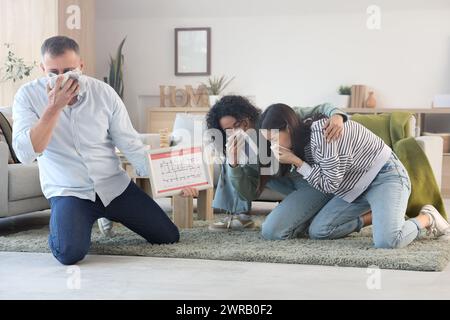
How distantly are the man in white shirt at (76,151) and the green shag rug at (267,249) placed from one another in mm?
153

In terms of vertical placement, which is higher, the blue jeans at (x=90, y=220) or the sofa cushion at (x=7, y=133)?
the sofa cushion at (x=7, y=133)

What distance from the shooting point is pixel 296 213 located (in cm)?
341

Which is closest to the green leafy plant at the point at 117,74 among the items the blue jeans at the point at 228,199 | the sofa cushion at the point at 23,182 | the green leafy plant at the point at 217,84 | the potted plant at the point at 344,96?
the green leafy plant at the point at 217,84

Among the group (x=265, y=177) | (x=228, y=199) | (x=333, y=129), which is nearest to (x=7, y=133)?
(x=228, y=199)

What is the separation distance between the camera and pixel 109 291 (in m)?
2.39

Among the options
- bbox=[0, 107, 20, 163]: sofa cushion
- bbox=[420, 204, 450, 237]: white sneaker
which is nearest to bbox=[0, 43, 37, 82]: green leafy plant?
bbox=[0, 107, 20, 163]: sofa cushion

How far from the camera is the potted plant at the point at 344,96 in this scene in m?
6.88

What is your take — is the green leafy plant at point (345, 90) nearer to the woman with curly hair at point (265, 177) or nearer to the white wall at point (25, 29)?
the white wall at point (25, 29)

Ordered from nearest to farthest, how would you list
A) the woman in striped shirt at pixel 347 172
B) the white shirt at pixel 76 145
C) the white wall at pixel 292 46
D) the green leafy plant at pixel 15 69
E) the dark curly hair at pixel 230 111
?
the white shirt at pixel 76 145
the woman in striped shirt at pixel 347 172
the dark curly hair at pixel 230 111
the green leafy plant at pixel 15 69
the white wall at pixel 292 46

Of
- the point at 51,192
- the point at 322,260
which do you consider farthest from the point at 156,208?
the point at 322,260

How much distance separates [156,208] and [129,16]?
15.7ft

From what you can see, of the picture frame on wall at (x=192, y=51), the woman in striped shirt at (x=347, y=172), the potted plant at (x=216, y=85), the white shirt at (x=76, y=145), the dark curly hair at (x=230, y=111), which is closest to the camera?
the white shirt at (x=76, y=145)

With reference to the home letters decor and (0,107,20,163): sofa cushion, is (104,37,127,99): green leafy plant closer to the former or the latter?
the home letters decor
